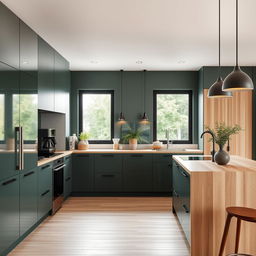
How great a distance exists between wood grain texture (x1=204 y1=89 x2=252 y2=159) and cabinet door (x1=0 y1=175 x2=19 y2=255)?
3791mm

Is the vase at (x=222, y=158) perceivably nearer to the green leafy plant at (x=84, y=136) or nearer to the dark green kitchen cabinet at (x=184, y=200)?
the dark green kitchen cabinet at (x=184, y=200)

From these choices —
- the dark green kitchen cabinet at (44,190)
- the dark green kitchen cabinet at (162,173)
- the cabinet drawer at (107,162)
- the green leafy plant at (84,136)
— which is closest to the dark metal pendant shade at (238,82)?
the dark green kitchen cabinet at (44,190)

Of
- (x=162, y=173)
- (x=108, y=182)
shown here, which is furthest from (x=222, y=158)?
(x=108, y=182)

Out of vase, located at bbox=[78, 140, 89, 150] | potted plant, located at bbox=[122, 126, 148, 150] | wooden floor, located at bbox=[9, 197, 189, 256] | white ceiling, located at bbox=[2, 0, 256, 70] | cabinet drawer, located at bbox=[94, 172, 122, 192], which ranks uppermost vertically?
white ceiling, located at bbox=[2, 0, 256, 70]

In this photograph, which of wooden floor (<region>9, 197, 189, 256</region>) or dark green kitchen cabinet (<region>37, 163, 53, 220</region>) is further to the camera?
dark green kitchen cabinet (<region>37, 163, 53, 220</region>)

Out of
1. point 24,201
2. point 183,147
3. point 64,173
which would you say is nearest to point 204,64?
point 183,147

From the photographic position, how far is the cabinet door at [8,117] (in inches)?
107

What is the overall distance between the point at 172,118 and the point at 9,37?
410 cm

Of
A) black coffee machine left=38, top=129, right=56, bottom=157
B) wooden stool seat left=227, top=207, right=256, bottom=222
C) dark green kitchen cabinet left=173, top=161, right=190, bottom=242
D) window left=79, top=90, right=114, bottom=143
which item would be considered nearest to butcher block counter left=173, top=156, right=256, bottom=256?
dark green kitchen cabinet left=173, top=161, right=190, bottom=242

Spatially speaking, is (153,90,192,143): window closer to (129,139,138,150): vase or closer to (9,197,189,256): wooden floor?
(129,139,138,150): vase

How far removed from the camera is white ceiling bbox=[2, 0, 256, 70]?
291 cm

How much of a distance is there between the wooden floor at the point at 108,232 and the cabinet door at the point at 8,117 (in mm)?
988

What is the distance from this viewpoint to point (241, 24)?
134 inches

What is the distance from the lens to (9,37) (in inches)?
116
